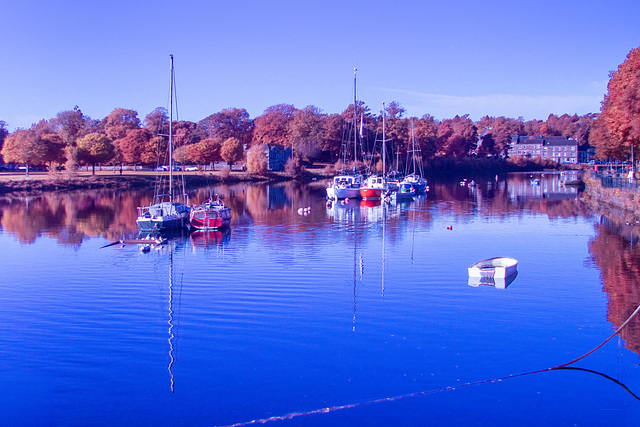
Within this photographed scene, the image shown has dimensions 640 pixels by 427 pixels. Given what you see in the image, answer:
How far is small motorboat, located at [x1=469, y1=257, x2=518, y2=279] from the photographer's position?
2044 cm

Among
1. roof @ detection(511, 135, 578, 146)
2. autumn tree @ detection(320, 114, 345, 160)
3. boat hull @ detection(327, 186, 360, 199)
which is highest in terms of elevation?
roof @ detection(511, 135, 578, 146)

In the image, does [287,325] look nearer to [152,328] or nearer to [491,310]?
[152,328]

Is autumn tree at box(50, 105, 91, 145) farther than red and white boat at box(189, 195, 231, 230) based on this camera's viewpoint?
Yes

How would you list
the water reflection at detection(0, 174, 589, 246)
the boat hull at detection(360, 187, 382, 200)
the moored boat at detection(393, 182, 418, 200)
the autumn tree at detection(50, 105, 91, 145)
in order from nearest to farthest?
the water reflection at detection(0, 174, 589, 246) < the boat hull at detection(360, 187, 382, 200) < the moored boat at detection(393, 182, 418, 200) < the autumn tree at detection(50, 105, 91, 145)

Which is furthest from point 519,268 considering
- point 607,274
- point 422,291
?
point 422,291

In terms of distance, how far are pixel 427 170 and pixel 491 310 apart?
118 meters

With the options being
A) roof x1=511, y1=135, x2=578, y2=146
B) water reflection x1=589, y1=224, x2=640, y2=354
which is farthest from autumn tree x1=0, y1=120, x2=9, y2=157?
roof x1=511, y1=135, x2=578, y2=146

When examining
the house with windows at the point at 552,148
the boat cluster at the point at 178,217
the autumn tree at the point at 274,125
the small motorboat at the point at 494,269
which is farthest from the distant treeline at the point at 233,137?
the small motorboat at the point at 494,269

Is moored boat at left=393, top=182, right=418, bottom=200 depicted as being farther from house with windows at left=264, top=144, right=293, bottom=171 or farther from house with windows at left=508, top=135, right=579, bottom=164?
house with windows at left=508, top=135, right=579, bottom=164

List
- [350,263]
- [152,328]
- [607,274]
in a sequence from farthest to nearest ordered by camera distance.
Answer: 1. [350,263]
2. [607,274]
3. [152,328]

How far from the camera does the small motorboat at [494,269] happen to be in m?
20.4

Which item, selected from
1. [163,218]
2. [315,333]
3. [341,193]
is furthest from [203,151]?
[315,333]

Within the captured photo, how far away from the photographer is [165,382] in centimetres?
1190

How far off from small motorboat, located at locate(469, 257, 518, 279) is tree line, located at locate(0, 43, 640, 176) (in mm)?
43223
